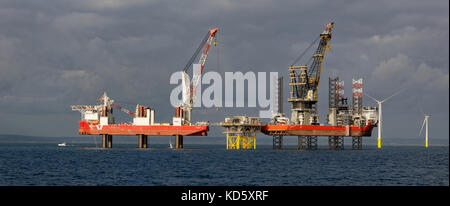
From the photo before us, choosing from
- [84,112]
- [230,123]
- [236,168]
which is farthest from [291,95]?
[236,168]

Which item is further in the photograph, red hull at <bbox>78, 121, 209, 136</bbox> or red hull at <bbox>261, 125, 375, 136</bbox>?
red hull at <bbox>261, 125, 375, 136</bbox>

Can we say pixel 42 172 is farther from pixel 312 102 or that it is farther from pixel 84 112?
pixel 312 102

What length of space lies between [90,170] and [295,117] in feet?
227

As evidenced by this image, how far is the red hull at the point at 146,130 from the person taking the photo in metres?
115

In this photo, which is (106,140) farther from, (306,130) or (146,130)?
(306,130)

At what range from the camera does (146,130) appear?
11694cm

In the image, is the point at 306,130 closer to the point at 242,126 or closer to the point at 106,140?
the point at 242,126

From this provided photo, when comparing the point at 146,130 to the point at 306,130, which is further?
the point at 306,130

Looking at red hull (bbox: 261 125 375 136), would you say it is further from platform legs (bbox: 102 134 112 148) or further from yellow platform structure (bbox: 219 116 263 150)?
platform legs (bbox: 102 134 112 148)

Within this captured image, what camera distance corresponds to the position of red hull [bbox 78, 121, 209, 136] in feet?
378

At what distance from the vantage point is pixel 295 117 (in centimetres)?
12025

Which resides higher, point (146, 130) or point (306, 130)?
point (306, 130)

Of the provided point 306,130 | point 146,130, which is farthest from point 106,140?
point 306,130

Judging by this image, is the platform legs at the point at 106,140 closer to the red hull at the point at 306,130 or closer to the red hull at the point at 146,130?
Answer: the red hull at the point at 146,130
